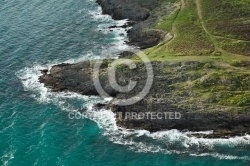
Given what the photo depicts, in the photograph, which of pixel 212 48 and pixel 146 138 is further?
pixel 212 48

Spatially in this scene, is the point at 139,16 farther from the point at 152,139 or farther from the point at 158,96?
the point at 152,139

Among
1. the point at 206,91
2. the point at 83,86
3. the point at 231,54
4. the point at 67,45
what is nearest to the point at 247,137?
the point at 206,91

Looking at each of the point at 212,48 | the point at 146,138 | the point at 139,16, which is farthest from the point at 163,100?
the point at 139,16

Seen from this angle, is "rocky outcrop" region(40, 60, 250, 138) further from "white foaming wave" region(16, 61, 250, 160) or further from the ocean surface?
the ocean surface

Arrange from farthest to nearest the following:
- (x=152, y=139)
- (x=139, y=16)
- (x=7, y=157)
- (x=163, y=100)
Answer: (x=139, y=16), (x=163, y=100), (x=152, y=139), (x=7, y=157)

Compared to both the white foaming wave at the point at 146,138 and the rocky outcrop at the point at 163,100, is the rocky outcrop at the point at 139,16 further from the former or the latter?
the white foaming wave at the point at 146,138
